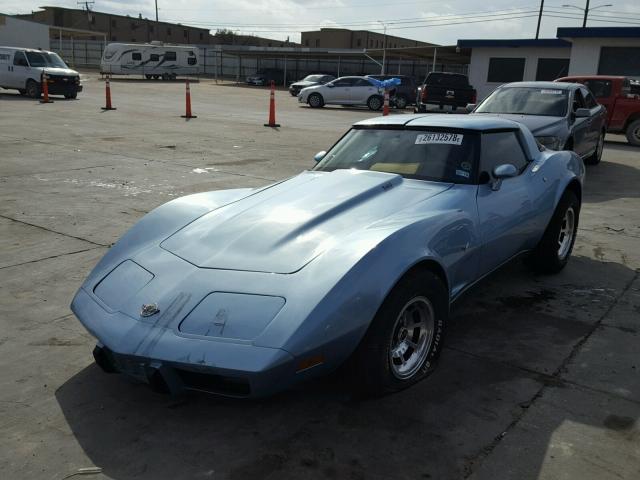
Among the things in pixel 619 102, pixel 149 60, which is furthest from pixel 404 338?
pixel 149 60

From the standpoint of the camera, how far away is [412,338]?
10.1ft

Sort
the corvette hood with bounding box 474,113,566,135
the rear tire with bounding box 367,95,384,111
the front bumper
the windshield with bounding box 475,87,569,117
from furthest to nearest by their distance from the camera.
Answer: the rear tire with bounding box 367,95,384,111 → the windshield with bounding box 475,87,569,117 → the corvette hood with bounding box 474,113,566,135 → the front bumper

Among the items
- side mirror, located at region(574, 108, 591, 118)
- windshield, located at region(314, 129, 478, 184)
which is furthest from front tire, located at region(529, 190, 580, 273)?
side mirror, located at region(574, 108, 591, 118)

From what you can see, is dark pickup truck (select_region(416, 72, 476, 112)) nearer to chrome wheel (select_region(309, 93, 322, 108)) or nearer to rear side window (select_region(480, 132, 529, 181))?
chrome wheel (select_region(309, 93, 322, 108))

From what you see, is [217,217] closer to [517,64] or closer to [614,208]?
[614,208]

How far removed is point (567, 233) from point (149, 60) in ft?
154

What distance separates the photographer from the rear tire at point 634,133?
1466 cm

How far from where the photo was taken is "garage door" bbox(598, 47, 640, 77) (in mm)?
24808

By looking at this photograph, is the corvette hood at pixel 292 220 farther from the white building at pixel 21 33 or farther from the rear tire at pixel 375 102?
the white building at pixel 21 33

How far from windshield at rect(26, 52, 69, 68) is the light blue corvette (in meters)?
23.3

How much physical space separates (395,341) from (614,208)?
19.5 ft

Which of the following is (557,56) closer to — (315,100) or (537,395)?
(315,100)

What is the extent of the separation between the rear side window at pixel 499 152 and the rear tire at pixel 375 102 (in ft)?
73.9

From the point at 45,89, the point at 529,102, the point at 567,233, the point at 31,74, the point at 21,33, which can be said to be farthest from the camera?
the point at 21,33
